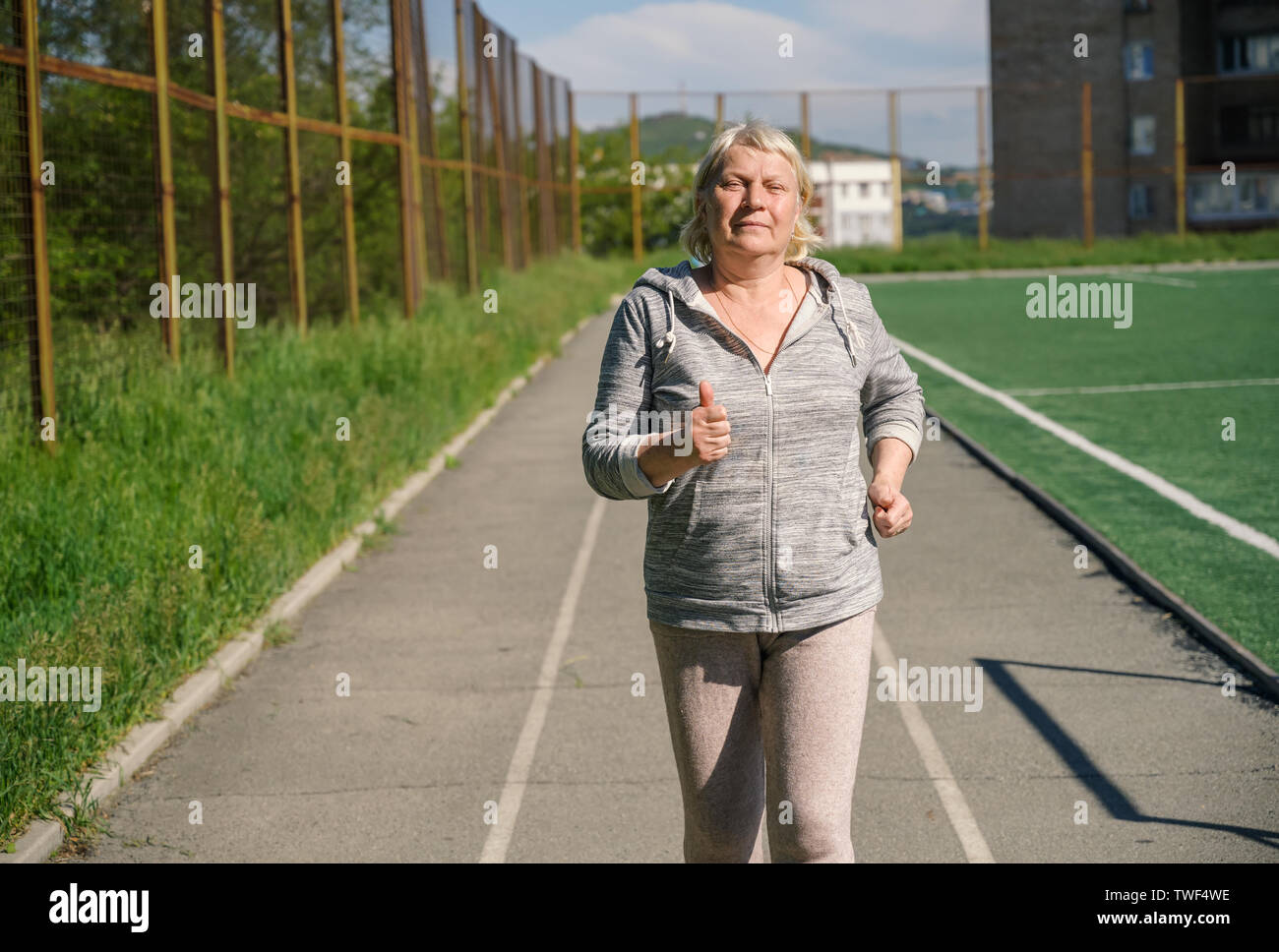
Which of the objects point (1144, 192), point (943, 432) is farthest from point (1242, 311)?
point (1144, 192)

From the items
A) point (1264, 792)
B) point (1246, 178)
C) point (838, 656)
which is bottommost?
point (1264, 792)

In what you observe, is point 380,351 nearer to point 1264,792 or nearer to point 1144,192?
point 1264,792

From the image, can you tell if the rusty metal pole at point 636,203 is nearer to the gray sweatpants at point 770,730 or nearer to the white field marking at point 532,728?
the white field marking at point 532,728

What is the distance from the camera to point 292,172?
50.1 feet

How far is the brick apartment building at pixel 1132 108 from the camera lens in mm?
65438

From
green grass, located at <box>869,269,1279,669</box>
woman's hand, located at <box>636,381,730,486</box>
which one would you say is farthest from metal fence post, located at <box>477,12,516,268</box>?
woman's hand, located at <box>636,381,730,486</box>

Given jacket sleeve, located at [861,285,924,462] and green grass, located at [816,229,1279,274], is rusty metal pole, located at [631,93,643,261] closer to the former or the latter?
green grass, located at [816,229,1279,274]

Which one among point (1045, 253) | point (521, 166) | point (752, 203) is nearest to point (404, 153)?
point (521, 166)

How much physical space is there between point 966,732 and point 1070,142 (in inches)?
2545

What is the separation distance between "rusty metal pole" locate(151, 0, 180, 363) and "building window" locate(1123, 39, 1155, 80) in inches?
2487

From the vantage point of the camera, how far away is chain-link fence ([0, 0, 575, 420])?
9398 mm

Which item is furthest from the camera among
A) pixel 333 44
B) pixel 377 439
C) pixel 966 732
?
pixel 333 44

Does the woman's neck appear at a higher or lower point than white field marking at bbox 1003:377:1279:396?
higher

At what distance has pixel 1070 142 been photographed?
67438 millimetres
